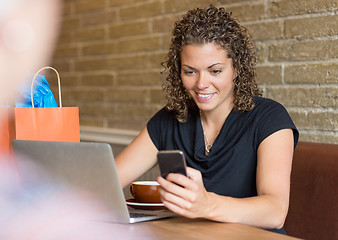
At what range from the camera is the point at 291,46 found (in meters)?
2.03

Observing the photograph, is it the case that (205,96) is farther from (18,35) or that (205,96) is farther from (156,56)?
(18,35)

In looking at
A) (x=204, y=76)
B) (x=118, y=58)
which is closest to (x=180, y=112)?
(x=204, y=76)

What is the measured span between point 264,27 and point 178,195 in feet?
4.00

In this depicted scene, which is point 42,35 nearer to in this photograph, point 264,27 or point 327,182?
point 264,27

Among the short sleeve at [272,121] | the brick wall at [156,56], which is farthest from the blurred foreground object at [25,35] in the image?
the short sleeve at [272,121]

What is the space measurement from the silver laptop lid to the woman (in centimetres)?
40

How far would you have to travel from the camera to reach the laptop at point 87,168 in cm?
107

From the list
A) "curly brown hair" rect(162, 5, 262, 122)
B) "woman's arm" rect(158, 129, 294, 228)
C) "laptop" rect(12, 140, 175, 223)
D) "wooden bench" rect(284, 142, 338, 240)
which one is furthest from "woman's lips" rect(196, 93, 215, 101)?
"laptop" rect(12, 140, 175, 223)

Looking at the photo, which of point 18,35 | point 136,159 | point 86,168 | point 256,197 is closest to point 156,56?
point 136,159

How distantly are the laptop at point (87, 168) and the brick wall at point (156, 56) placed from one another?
99 cm

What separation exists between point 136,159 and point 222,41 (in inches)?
21.2

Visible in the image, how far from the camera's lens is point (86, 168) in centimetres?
111

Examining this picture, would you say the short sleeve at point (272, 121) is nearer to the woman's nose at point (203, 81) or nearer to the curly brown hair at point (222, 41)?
the curly brown hair at point (222, 41)

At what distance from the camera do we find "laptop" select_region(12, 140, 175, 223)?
1074mm
